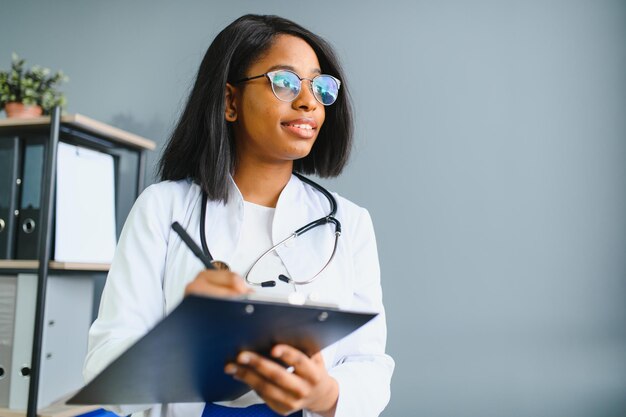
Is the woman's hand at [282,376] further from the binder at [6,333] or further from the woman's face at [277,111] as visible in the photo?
the binder at [6,333]

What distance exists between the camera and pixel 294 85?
1120 millimetres

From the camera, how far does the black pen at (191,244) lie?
38.3 inches

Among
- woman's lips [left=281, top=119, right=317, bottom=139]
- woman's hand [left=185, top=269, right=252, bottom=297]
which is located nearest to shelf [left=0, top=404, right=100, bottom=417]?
woman's lips [left=281, top=119, right=317, bottom=139]

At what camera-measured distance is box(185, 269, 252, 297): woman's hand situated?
0.61 metres

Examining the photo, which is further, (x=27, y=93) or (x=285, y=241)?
(x=27, y=93)

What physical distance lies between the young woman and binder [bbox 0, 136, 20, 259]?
101cm

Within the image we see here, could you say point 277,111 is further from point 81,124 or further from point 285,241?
point 81,124

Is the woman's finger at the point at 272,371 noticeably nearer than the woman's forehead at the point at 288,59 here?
Yes

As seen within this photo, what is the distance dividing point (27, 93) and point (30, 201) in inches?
16.2

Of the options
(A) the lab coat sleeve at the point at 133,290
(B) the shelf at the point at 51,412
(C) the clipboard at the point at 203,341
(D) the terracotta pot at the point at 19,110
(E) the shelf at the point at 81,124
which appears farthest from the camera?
(D) the terracotta pot at the point at 19,110

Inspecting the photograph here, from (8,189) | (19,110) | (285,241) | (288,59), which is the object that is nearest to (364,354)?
(285,241)

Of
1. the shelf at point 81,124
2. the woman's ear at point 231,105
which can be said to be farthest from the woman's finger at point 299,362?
the shelf at point 81,124

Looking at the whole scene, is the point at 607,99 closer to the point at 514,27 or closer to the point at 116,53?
the point at 514,27

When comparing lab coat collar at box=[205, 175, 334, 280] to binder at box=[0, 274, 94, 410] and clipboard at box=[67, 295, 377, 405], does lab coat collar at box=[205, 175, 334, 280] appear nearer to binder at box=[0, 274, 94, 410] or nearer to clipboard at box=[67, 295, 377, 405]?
clipboard at box=[67, 295, 377, 405]
